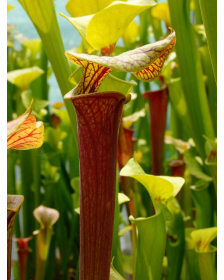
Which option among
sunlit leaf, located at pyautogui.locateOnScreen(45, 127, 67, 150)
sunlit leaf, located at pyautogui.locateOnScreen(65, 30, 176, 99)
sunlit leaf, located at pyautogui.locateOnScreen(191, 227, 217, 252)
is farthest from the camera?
sunlit leaf, located at pyautogui.locateOnScreen(45, 127, 67, 150)

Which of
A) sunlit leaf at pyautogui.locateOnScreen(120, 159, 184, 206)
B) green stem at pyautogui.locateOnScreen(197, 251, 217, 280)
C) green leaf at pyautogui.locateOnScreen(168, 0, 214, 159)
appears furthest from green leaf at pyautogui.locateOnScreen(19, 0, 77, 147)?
green stem at pyautogui.locateOnScreen(197, 251, 217, 280)

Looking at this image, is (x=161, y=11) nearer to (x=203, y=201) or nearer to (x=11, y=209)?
(x=203, y=201)

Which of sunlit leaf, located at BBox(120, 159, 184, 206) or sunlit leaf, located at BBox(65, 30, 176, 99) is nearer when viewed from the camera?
sunlit leaf, located at BBox(65, 30, 176, 99)

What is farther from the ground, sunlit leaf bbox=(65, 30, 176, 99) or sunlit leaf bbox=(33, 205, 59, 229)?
sunlit leaf bbox=(65, 30, 176, 99)

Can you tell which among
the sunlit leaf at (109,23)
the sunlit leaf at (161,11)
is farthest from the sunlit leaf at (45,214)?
the sunlit leaf at (161,11)

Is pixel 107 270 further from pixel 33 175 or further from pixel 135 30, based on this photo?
pixel 135 30

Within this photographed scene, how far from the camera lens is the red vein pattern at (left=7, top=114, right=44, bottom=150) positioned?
0.36 m

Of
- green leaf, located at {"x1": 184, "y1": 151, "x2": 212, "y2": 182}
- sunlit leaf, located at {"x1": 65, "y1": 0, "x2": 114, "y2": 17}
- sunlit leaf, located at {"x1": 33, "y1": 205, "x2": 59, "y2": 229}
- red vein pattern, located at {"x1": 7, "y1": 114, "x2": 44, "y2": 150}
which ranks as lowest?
sunlit leaf, located at {"x1": 33, "y1": 205, "x2": 59, "y2": 229}

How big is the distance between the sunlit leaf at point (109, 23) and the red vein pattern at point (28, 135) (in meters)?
0.10

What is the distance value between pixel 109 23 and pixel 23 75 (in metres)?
0.53

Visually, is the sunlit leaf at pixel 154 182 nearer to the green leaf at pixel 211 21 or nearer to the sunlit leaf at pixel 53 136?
the green leaf at pixel 211 21

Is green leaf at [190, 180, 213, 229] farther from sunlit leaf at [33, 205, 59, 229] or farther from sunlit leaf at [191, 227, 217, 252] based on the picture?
sunlit leaf at [33, 205, 59, 229]

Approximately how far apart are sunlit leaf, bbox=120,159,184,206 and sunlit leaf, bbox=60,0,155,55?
0.16 meters
